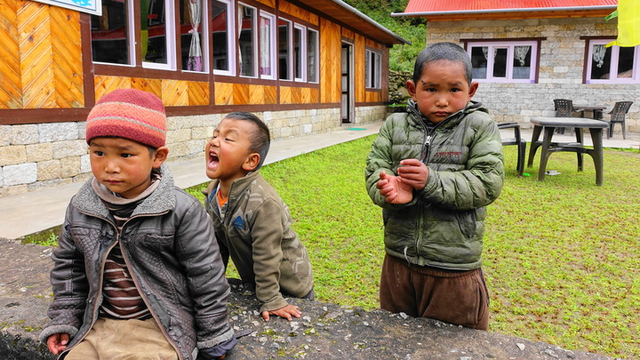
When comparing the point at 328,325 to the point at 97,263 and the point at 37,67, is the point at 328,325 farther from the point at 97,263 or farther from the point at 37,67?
the point at 37,67

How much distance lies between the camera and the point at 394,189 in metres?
1.82

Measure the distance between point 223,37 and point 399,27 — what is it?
26.7 m

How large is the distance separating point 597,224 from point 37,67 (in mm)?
6534

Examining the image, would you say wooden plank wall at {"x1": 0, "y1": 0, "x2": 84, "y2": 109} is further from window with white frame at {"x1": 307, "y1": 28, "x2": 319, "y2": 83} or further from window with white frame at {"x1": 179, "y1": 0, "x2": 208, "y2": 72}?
window with white frame at {"x1": 307, "y1": 28, "x2": 319, "y2": 83}

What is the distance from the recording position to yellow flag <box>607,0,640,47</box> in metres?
1.33

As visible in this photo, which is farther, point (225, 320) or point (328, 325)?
point (328, 325)

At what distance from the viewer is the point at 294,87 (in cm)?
1255

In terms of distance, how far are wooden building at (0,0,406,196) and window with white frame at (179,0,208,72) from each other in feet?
0.06

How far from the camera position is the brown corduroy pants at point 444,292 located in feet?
6.68

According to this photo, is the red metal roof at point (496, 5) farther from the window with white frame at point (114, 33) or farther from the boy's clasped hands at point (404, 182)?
the boy's clasped hands at point (404, 182)

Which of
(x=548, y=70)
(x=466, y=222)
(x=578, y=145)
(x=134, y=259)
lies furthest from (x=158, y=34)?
(x=548, y=70)

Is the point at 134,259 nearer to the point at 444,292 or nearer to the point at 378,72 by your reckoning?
the point at 444,292

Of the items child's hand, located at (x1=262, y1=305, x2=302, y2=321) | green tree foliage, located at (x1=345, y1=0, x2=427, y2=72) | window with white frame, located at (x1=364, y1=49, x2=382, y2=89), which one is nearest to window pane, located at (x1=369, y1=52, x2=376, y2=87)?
window with white frame, located at (x1=364, y1=49, x2=382, y2=89)

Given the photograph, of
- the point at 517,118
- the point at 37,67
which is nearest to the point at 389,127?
the point at 37,67
